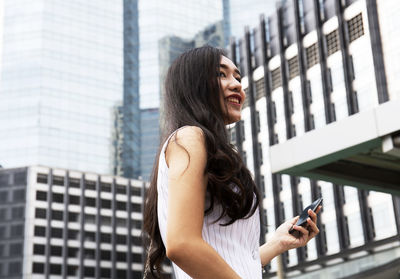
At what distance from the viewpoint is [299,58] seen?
55.4 metres

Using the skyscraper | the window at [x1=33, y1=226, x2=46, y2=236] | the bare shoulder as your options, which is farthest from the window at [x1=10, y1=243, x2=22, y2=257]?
the bare shoulder

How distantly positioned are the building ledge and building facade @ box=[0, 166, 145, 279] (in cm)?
6708

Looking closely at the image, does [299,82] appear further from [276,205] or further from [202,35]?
[202,35]

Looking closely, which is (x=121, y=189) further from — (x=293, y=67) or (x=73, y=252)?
(x=293, y=67)

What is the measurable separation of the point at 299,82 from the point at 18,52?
6064 centimetres

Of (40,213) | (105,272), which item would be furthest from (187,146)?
(105,272)

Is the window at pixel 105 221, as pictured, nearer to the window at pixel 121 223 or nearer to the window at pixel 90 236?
the window at pixel 121 223

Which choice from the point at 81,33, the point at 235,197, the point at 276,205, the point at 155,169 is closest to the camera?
the point at 235,197

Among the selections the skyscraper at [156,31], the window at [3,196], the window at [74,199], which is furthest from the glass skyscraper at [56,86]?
the window at [74,199]

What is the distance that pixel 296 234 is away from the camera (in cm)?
258

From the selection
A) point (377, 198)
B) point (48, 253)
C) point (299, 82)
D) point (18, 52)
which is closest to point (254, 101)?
point (299, 82)

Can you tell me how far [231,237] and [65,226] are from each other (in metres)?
80.9

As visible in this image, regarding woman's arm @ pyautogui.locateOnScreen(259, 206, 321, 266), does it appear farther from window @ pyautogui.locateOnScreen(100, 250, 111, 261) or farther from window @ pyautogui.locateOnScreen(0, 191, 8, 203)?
window @ pyautogui.locateOnScreen(0, 191, 8, 203)

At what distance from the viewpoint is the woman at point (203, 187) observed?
183 cm
